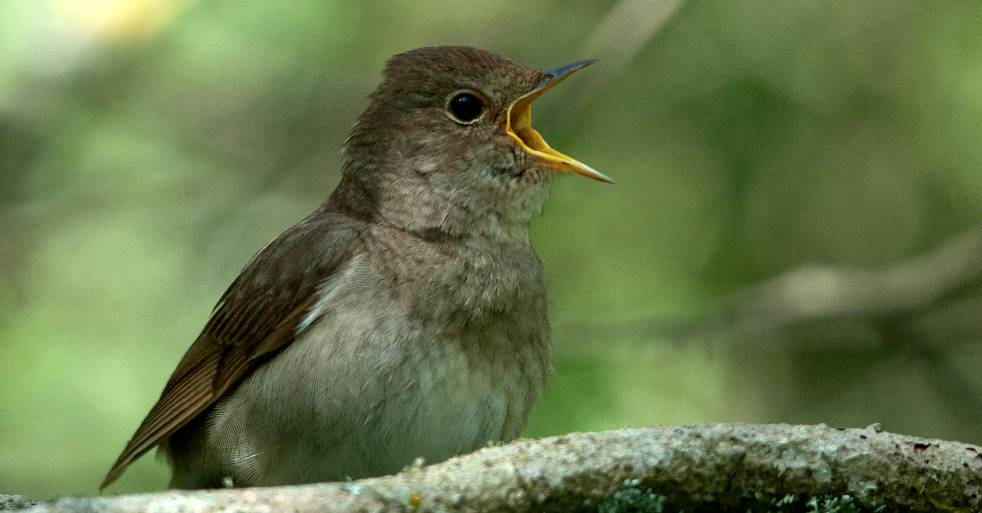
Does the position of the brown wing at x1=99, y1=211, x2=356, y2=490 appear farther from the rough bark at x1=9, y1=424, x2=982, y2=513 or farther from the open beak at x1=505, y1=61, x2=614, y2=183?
the rough bark at x1=9, y1=424, x2=982, y2=513

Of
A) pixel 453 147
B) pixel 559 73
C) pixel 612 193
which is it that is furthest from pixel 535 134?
pixel 612 193

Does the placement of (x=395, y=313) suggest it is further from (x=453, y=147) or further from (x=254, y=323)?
(x=453, y=147)

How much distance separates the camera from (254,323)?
523cm

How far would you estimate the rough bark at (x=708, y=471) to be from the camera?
3279 millimetres

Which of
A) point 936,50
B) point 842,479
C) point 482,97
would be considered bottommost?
point 842,479

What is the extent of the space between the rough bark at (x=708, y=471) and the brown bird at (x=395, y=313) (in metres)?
1.23

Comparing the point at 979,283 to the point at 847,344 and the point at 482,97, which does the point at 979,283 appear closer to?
the point at 847,344

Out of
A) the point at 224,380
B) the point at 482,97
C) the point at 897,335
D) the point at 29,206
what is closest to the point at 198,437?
the point at 224,380

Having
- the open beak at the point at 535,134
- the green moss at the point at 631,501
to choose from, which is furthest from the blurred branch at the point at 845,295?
the green moss at the point at 631,501

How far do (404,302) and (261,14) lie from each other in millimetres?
3075

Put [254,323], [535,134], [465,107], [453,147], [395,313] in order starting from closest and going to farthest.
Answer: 1. [395,313]
2. [254,323]
3. [453,147]
4. [465,107]
5. [535,134]

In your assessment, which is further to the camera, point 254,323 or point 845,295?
point 845,295

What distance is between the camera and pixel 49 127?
24.2ft

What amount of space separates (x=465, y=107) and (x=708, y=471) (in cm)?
265
